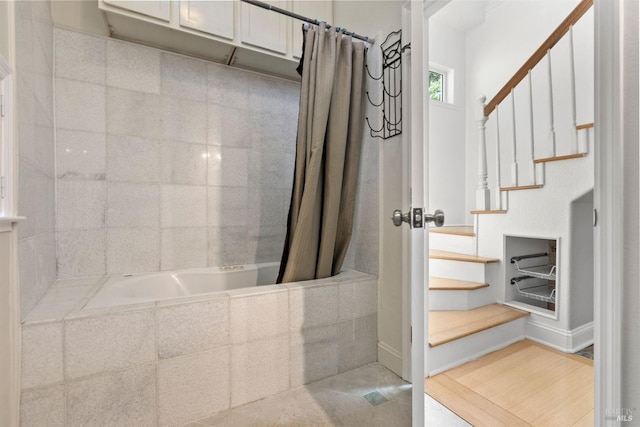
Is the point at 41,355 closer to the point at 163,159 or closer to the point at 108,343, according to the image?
the point at 108,343

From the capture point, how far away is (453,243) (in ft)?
8.70

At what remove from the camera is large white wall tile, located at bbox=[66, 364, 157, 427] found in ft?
3.46

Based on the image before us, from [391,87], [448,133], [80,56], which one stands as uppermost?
[448,133]

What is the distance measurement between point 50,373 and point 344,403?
45.6 inches

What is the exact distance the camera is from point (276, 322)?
4.64 ft

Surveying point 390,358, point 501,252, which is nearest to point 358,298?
point 390,358

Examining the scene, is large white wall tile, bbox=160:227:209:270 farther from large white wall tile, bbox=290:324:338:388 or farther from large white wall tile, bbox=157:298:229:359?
large white wall tile, bbox=290:324:338:388

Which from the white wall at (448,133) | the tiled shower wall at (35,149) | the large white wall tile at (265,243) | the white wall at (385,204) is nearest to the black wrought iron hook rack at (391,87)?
the white wall at (385,204)

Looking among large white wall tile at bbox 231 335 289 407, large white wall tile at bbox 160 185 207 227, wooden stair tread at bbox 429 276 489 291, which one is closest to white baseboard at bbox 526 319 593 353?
wooden stair tread at bbox 429 276 489 291

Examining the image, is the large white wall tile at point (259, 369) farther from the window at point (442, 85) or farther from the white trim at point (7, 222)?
the window at point (442, 85)

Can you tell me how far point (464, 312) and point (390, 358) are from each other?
77 centimetres

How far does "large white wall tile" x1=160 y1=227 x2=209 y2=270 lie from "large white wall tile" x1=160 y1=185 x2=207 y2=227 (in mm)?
47

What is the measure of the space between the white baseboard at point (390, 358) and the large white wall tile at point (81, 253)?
1700mm

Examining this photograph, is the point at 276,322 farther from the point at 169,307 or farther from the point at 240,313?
the point at 169,307
